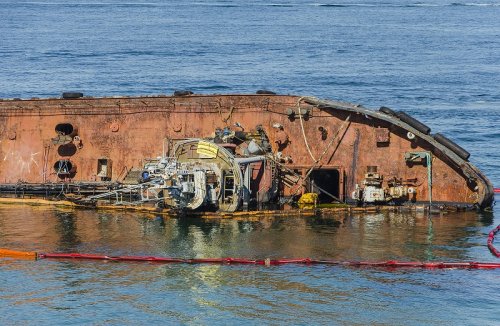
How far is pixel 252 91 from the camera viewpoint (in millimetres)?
87000

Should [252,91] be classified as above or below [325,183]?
above

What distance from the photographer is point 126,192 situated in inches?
2071

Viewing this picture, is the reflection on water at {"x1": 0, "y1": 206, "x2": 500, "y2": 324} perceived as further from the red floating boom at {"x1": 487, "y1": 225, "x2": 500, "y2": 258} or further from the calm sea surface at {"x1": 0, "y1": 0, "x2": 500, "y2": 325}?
the red floating boom at {"x1": 487, "y1": 225, "x2": 500, "y2": 258}

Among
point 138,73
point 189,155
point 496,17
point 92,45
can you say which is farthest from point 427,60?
point 189,155

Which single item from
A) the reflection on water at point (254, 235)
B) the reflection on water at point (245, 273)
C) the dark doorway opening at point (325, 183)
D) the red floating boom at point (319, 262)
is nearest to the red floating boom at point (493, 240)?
the reflection on water at point (245, 273)

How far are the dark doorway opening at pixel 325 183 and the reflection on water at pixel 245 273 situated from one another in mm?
2672

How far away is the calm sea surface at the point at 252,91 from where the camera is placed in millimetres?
38938

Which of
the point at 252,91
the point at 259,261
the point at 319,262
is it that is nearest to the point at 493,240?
the point at 319,262

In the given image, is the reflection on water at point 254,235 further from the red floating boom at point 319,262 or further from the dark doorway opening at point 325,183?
the dark doorway opening at point 325,183

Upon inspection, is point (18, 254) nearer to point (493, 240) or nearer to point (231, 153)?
point (231, 153)

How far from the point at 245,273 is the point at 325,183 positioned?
1363 centimetres

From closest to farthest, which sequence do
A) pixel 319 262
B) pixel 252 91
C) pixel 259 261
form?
pixel 319 262, pixel 259 261, pixel 252 91

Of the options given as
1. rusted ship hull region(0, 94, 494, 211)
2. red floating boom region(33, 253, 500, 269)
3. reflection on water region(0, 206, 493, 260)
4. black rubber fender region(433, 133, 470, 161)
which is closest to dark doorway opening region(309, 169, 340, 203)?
rusted ship hull region(0, 94, 494, 211)

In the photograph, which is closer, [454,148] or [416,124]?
[454,148]
